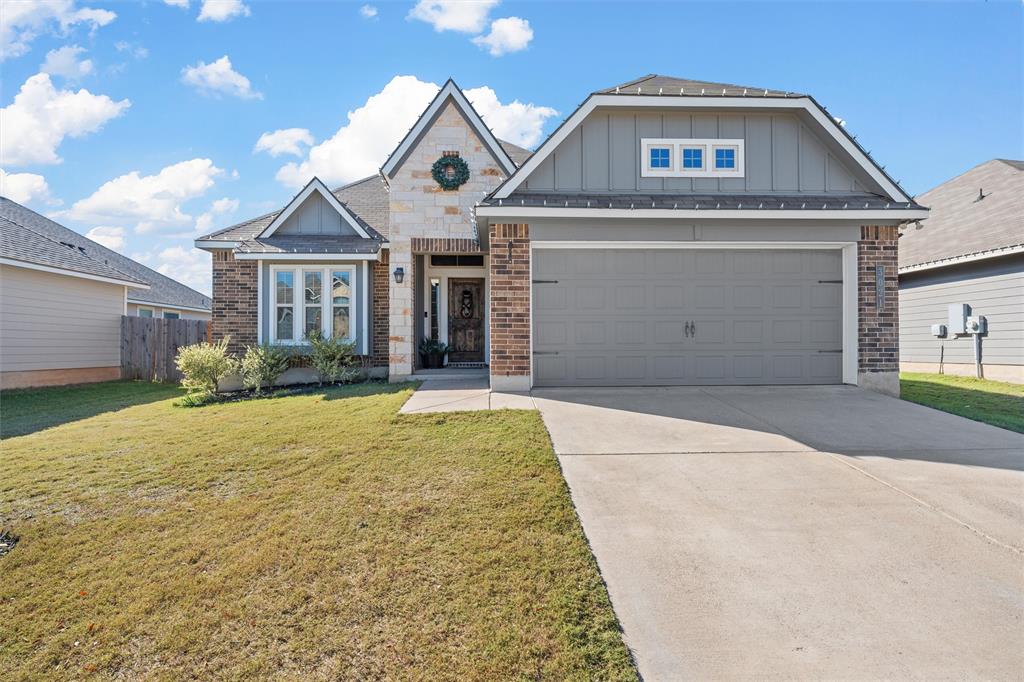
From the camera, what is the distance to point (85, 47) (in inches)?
350

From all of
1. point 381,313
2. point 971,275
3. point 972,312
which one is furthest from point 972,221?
point 381,313

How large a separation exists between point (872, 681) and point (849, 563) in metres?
0.99

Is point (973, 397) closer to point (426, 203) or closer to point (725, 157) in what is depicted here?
point (725, 157)

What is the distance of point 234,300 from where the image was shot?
11.4 meters

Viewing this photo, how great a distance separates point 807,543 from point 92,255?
22.1m

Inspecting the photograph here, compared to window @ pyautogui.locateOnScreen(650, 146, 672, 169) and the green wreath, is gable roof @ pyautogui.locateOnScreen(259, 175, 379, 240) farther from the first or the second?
window @ pyautogui.locateOnScreen(650, 146, 672, 169)

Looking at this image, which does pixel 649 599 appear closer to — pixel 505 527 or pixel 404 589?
pixel 505 527

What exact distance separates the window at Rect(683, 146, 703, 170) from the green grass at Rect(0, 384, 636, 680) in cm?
553

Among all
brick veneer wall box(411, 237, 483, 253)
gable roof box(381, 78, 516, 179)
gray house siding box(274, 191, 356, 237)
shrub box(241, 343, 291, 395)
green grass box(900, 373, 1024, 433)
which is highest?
gable roof box(381, 78, 516, 179)

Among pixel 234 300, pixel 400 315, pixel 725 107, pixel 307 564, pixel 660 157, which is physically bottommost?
pixel 307 564

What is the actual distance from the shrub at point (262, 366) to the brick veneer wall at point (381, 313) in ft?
6.49

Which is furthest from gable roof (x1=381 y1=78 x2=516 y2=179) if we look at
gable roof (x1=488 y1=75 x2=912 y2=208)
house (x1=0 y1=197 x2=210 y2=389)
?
house (x1=0 y1=197 x2=210 y2=389)

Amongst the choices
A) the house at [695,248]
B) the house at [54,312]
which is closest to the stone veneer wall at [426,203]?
the house at [695,248]

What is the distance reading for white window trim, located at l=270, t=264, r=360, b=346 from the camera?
1119 cm
